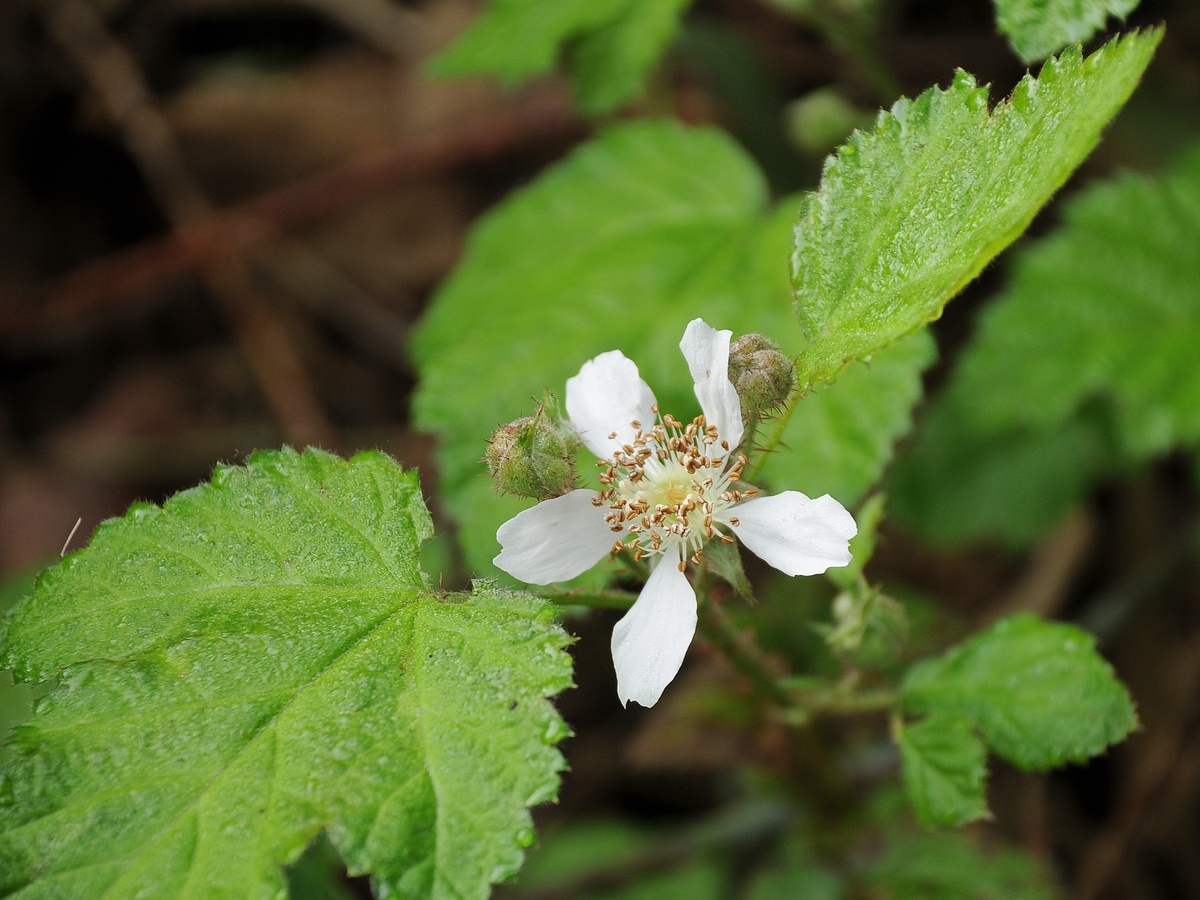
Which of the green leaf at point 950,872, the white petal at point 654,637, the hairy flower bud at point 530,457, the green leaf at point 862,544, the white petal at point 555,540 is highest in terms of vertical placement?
the hairy flower bud at point 530,457

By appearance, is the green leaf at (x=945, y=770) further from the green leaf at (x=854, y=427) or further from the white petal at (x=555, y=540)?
the white petal at (x=555, y=540)

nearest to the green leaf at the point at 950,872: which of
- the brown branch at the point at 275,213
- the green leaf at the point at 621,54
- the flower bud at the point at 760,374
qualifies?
the flower bud at the point at 760,374

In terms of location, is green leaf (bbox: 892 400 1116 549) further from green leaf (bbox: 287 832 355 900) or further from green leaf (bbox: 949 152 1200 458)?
green leaf (bbox: 287 832 355 900)

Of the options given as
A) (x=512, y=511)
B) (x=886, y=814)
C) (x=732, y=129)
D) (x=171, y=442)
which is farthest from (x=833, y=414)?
(x=171, y=442)

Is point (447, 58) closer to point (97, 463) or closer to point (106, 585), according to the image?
point (106, 585)

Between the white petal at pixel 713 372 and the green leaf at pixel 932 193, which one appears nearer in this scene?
the green leaf at pixel 932 193

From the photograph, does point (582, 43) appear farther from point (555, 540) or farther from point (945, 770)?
point (945, 770)
